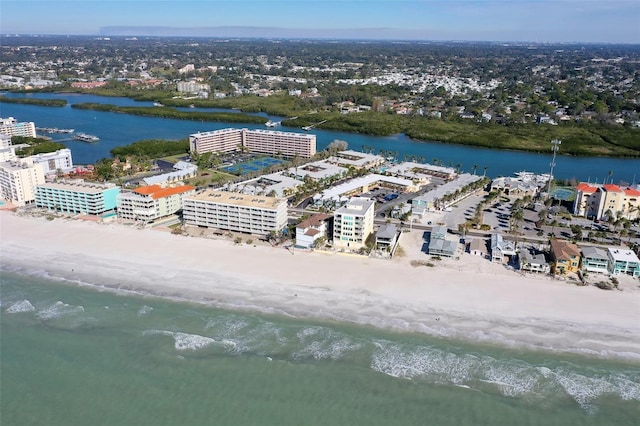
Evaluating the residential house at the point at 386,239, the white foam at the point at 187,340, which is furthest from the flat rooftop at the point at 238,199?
the white foam at the point at 187,340

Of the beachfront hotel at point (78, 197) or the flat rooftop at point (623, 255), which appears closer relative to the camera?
the flat rooftop at point (623, 255)

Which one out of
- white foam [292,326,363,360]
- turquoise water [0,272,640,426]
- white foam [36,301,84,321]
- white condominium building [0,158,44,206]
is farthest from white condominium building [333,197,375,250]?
white condominium building [0,158,44,206]

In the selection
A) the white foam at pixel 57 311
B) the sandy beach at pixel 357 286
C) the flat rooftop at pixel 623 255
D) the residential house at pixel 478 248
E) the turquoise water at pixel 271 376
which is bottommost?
the turquoise water at pixel 271 376

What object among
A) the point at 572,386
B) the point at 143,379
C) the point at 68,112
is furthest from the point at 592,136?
the point at 68,112

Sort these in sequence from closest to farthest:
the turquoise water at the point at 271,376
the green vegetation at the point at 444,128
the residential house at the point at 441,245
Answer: the turquoise water at the point at 271,376, the residential house at the point at 441,245, the green vegetation at the point at 444,128

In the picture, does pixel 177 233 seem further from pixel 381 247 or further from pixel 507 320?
pixel 507 320

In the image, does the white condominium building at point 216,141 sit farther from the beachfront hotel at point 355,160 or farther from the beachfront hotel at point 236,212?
the beachfront hotel at point 236,212

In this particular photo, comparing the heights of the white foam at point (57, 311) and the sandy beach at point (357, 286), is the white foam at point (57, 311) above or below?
below
